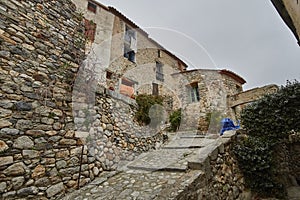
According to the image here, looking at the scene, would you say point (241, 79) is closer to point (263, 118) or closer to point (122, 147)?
point (263, 118)

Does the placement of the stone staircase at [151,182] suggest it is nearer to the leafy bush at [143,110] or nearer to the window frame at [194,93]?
the leafy bush at [143,110]

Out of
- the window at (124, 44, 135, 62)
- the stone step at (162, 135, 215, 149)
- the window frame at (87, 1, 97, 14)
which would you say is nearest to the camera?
the stone step at (162, 135, 215, 149)

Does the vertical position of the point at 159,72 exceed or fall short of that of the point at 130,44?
it falls short

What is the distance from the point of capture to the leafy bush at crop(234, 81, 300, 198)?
2.90 meters

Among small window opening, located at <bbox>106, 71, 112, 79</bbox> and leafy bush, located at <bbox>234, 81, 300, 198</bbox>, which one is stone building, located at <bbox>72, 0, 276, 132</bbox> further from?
leafy bush, located at <bbox>234, 81, 300, 198</bbox>

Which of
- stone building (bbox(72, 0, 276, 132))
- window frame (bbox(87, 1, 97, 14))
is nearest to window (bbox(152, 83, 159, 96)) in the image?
stone building (bbox(72, 0, 276, 132))

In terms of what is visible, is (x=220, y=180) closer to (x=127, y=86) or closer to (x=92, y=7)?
(x=127, y=86)

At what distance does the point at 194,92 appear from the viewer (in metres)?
10.8

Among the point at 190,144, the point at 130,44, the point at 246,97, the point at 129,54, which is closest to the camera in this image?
the point at 190,144

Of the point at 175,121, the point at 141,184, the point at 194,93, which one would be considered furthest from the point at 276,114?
the point at 194,93

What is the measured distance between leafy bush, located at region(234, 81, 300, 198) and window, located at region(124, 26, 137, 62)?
27.3 feet

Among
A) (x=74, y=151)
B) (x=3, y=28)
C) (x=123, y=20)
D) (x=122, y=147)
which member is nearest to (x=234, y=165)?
(x=122, y=147)

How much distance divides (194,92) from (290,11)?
30.9 ft

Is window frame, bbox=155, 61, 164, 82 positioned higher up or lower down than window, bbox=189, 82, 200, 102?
higher up
